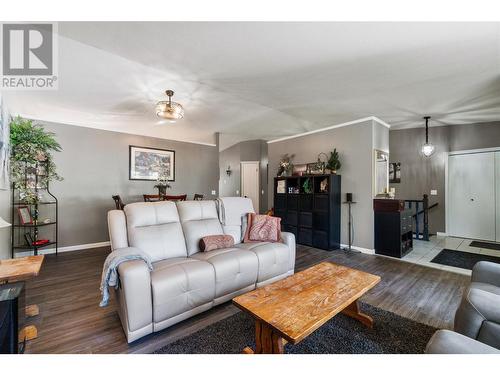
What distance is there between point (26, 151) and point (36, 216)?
998mm

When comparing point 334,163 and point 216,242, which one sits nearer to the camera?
point 216,242

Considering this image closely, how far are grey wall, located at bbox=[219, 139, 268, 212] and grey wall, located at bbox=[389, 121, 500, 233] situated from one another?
12.4 ft

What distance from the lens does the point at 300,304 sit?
1.34 metres

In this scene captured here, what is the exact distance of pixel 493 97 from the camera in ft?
10.6

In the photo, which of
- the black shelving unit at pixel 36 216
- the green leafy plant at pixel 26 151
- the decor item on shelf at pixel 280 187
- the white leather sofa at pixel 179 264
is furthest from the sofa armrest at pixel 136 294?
the decor item on shelf at pixel 280 187

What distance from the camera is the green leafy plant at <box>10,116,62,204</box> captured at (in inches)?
110

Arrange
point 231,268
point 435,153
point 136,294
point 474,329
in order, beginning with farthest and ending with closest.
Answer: point 435,153 < point 231,268 < point 136,294 < point 474,329

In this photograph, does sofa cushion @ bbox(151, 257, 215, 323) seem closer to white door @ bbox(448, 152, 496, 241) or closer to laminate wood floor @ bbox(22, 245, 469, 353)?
laminate wood floor @ bbox(22, 245, 469, 353)

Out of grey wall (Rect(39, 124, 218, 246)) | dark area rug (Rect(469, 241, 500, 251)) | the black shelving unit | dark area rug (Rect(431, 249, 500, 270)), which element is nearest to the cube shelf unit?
dark area rug (Rect(431, 249, 500, 270))

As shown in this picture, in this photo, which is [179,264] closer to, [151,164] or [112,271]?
[112,271]

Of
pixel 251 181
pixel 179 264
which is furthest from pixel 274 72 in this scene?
pixel 251 181

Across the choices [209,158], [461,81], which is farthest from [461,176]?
[209,158]
